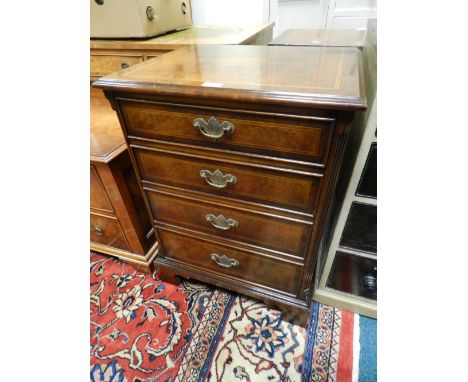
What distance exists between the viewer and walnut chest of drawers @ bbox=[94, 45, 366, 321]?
532 millimetres

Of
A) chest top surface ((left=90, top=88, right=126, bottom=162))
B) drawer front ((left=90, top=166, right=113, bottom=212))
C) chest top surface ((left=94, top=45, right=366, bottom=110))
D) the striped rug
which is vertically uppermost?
chest top surface ((left=94, top=45, right=366, bottom=110))

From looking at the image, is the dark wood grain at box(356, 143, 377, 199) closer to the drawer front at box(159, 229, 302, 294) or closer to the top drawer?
the top drawer

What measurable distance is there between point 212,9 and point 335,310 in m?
1.72

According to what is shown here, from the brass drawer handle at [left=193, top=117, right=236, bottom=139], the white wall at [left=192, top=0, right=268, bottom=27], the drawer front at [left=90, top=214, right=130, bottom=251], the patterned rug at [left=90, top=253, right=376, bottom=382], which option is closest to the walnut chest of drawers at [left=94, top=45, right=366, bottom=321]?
the brass drawer handle at [left=193, top=117, right=236, bottom=139]

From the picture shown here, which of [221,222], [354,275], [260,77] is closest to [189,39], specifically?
[260,77]

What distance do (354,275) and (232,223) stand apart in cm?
47

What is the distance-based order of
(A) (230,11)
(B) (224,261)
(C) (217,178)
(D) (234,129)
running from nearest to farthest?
(D) (234,129) → (C) (217,178) → (B) (224,261) → (A) (230,11)

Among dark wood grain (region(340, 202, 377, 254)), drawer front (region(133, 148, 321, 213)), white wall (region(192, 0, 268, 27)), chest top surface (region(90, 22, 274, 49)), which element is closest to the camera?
drawer front (region(133, 148, 321, 213))

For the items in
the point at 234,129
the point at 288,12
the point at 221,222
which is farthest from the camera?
the point at 288,12

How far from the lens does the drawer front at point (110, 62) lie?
1.04 metres

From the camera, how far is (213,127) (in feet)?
1.96

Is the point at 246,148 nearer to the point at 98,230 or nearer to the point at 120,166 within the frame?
the point at 120,166

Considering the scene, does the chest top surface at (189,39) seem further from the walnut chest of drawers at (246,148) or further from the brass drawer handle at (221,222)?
the brass drawer handle at (221,222)

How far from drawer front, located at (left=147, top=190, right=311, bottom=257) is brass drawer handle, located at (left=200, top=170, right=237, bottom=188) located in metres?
0.08
